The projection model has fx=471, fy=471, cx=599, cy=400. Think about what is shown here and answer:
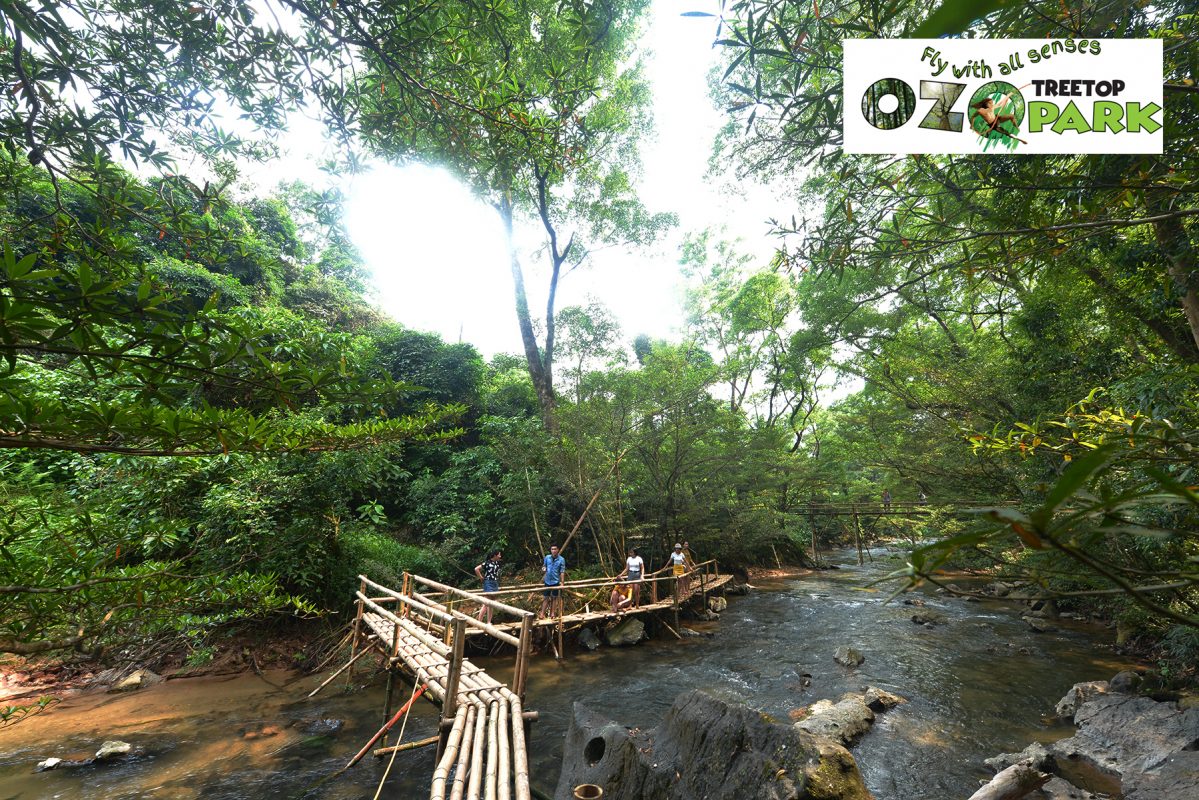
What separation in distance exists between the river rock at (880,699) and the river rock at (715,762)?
325 cm

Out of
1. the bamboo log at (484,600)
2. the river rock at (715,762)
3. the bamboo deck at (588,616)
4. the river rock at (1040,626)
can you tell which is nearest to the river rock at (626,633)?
the bamboo deck at (588,616)

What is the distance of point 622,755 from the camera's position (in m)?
3.51

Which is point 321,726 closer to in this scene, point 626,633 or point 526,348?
point 626,633

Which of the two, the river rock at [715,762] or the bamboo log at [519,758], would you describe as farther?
the river rock at [715,762]

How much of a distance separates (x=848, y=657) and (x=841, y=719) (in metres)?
2.79

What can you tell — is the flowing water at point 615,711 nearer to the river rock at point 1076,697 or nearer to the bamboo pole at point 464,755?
the river rock at point 1076,697

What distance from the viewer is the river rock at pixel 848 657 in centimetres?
792

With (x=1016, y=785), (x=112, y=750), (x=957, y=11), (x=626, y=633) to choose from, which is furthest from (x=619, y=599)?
(x=957, y=11)

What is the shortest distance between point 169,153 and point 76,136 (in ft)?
1.34

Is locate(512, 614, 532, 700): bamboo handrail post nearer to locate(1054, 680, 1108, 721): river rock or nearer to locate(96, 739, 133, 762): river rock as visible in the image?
locate(96, 739, 133, 762): river rock

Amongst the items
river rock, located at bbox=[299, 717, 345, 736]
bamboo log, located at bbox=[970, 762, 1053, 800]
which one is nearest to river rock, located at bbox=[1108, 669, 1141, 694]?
bamboo log, located at bbox=[970, 762, 1053, 800]

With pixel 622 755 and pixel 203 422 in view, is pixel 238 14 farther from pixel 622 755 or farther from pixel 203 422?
pixel 622 755

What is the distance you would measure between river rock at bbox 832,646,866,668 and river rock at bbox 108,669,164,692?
10.7 metres

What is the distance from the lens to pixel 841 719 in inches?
221
